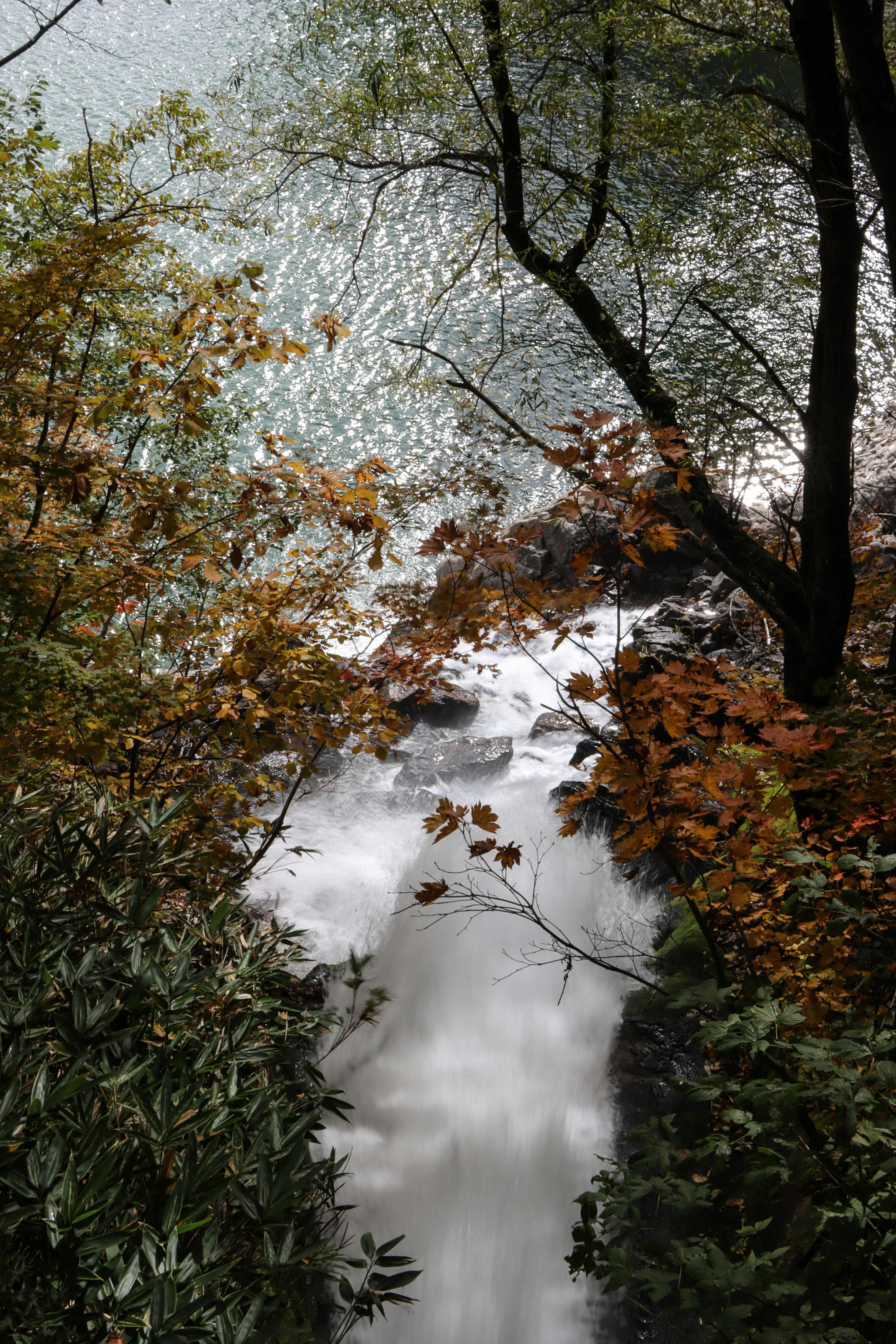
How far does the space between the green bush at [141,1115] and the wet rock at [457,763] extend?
16.2ft

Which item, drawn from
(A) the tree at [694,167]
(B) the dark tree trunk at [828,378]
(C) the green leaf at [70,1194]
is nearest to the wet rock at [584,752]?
(A) the tree at [694,167]

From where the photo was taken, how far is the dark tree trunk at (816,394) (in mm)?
3635

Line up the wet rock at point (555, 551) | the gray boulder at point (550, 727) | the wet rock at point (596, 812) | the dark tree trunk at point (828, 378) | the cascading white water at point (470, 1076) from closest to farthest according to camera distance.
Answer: the dark tree trunk at point (828, 378)
the cascading white water at point (470, 1076)
the wet rock at point (596, 812)
the gray boulder at point (550, 727)
the wet rock at point (555, 551)

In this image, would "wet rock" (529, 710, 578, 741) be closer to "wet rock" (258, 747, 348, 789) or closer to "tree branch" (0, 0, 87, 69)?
"wet rock" (258, 747, 348, 789)

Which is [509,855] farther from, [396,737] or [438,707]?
[438,707]

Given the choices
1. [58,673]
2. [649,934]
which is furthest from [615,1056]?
[58,673]

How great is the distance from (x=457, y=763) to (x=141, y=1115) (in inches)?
254

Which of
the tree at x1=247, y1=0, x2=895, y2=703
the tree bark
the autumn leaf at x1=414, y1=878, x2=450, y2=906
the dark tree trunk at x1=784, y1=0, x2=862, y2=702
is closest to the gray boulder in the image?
the tree at x1=247, y1=0, x2=895, y2=703

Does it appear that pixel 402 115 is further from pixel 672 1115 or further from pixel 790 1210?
pixel 790 1210

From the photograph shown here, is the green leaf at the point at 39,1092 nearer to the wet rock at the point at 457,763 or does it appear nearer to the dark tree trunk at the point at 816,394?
the dark tree trunk at the point at 816,394

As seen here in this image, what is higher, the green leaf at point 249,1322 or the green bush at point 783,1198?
the green bush at point 783,1198

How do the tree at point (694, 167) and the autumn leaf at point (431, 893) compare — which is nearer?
the autumn leaf at point (431, 893)

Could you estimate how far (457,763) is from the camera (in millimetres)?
8477

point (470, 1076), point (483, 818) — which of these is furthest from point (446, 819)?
point (470, 1076)
